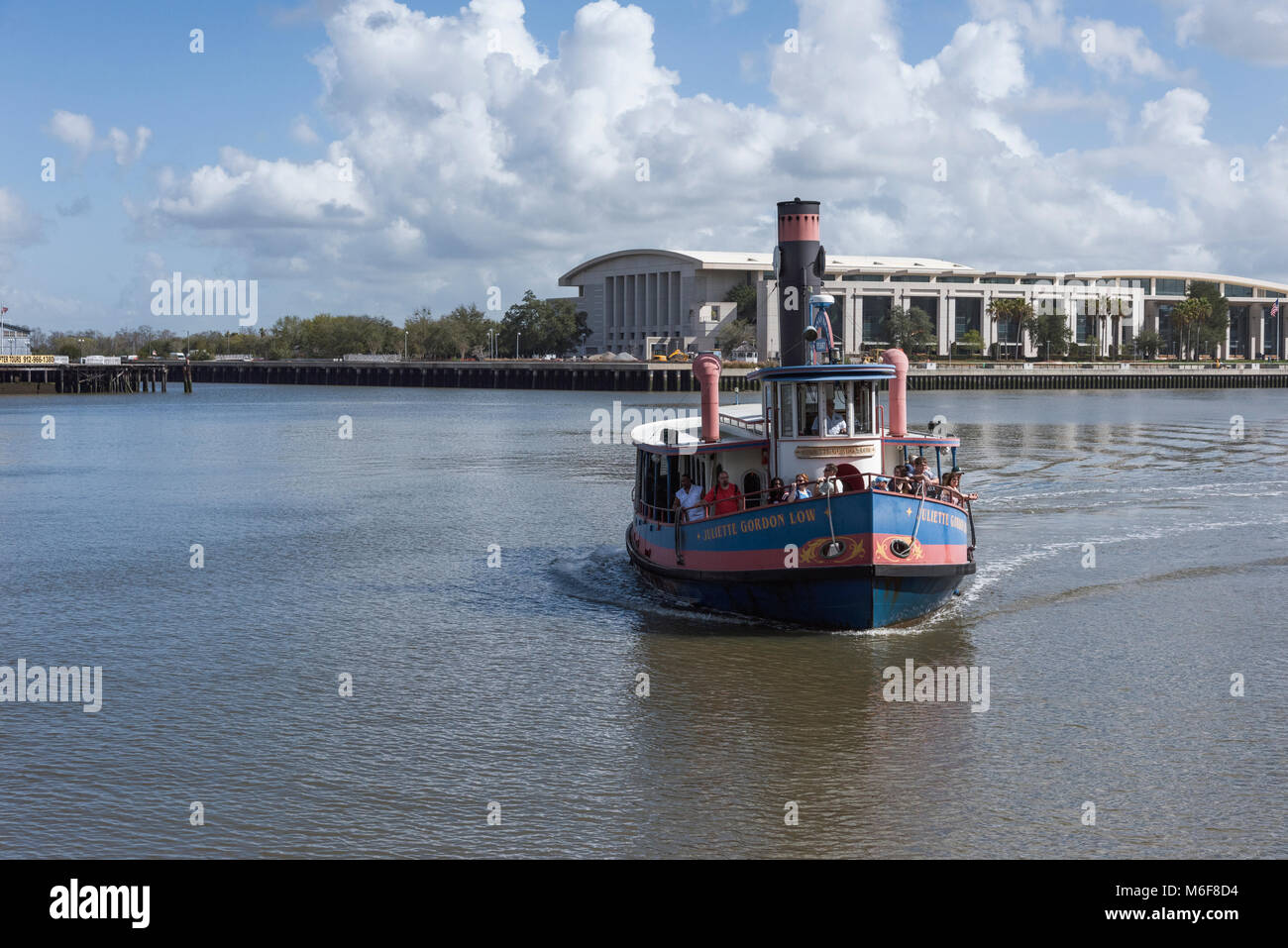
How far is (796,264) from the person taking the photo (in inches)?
1200

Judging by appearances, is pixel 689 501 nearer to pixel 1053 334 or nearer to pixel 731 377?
pixel 731 377

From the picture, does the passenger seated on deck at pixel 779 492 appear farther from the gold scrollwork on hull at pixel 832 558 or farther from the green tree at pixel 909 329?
the green tree at pixel 909 329

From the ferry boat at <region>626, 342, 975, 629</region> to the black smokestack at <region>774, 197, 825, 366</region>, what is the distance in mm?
2528

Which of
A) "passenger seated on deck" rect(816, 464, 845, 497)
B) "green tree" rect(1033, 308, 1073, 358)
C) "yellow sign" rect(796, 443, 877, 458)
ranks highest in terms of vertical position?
"green tree" rect(1033, 308, 1073, 358)

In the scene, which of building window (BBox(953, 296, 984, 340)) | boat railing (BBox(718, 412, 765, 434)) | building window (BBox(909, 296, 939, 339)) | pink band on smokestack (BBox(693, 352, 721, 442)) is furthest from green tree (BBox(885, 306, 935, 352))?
pink band on smokestack (BBox(693, 352, 721, 442))

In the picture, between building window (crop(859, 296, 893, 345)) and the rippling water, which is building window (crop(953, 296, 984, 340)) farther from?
the rippling water

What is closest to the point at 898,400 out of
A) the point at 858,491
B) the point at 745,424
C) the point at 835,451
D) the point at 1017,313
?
the point at 835,451

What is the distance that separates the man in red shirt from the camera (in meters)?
25.6

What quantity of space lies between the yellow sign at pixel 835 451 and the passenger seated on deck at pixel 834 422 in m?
0.30

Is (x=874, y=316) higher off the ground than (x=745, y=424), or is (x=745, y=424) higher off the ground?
(x=874, y=316)

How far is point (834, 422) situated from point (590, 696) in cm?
737

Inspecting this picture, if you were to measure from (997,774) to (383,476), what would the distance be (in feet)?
139
